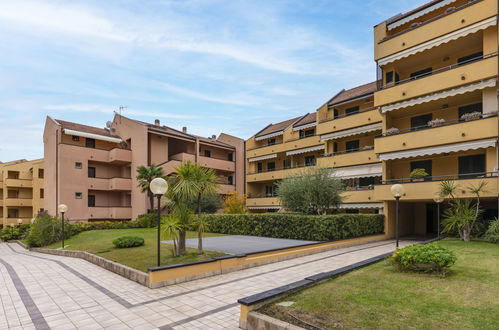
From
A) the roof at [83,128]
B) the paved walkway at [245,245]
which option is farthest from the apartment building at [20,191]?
the paved walkway at [245,245]

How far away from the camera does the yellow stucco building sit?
1775cm

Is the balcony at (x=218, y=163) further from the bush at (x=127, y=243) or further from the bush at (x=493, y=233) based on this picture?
the bush at (x=493, y=233)

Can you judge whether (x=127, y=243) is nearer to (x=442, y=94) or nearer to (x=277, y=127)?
(x=442, y=94)

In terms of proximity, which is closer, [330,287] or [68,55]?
[330,287]

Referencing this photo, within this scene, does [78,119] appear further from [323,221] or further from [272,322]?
[272,322]

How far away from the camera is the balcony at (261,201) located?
35.0 m

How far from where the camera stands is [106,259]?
1384 cm

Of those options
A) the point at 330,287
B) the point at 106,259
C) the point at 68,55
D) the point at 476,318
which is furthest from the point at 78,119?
the point at 476,318

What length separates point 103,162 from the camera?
35594 millimetres

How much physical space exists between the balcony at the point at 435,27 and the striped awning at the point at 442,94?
12.2 feet

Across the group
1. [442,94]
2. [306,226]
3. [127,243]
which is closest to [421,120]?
[442,94]

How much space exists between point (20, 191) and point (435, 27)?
61.2 metres

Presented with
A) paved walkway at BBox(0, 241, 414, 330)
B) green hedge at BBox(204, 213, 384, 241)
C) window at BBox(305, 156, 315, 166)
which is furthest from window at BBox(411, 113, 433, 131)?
paved walkway at BBox(0, 241, 414, 330)

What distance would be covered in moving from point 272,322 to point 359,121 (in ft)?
77.7
